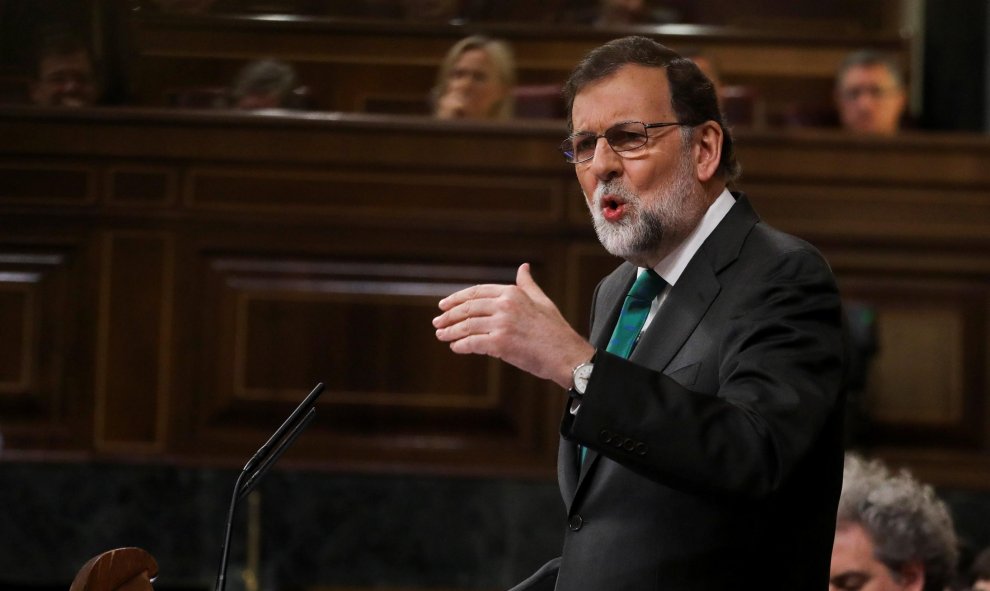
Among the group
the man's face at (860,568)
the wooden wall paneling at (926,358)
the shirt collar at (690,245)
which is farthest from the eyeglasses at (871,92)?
the shirt collar at (690,245)

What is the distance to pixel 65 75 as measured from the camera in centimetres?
474

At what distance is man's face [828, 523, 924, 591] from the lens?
259cm

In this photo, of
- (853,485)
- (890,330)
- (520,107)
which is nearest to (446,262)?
(520,107)

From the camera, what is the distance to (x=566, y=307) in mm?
4371

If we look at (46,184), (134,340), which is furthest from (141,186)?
(134,340)

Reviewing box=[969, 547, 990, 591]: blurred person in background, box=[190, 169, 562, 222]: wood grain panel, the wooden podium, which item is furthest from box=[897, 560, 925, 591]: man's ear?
box=[190, 169, 562, 222]: wood grain panel

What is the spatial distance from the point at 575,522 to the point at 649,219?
0.43 m

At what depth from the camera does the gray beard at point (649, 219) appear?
1876 millimetres

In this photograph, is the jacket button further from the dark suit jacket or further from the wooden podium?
the wooden podium

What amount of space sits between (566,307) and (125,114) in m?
1.59

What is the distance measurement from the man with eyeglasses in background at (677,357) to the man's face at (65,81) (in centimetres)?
306

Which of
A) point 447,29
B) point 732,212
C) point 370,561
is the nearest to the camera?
point 732,212

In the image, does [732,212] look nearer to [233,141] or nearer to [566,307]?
[566,307]

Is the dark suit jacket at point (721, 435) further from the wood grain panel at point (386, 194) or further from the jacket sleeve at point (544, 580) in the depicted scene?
the wood grain panel at point (386, 194)
